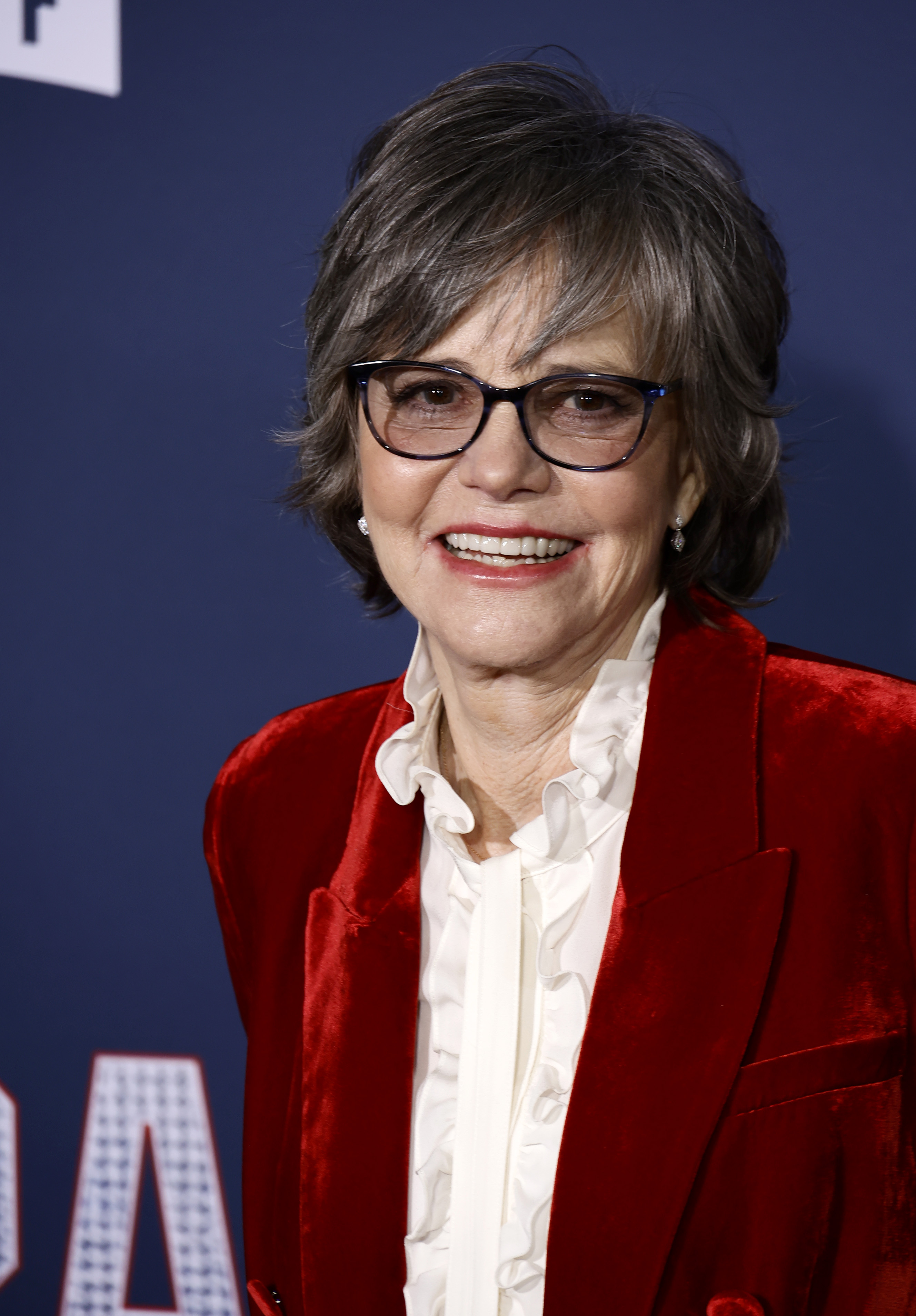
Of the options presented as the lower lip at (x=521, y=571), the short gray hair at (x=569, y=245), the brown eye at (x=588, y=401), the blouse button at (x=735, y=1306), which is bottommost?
the blouse button at (x=735, y=1306)

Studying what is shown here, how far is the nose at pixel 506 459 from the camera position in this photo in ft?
3.43

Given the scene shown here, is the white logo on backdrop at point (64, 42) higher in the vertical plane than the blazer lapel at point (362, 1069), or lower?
higher

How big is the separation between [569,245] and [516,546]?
0.26m

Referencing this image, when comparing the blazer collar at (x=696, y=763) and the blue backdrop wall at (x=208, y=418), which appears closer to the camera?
the blazer collar at (x=696, y=763)

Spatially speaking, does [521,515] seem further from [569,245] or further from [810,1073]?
[810,1073]

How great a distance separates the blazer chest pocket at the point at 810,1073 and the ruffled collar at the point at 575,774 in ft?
0.81

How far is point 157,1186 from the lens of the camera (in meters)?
1.91

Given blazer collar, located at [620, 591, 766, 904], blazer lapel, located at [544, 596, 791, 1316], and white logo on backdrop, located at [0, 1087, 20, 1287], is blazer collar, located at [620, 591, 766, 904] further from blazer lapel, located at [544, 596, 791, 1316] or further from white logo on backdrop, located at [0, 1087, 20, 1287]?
white logo on backdrop, located at [0, 1087, 20, 1287]

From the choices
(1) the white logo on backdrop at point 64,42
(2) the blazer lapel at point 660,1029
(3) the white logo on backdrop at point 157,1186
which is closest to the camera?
(2) the blazer lapel at point 660,1029

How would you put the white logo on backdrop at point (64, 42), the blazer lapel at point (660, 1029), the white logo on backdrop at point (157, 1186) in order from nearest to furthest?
the blazer lapel at point (660, 1029)
the white logo on backdrop at point (64, 42)
the white logo on backdrop at point (157, 1186)

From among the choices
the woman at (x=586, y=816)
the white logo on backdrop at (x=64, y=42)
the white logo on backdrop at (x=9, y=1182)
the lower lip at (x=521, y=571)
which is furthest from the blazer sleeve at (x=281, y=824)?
the white logo on backdrop at (x=64, y=42)

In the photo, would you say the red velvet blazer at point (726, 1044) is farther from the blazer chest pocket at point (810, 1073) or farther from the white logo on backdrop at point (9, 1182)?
the white logo on backdrop at point (9, 1182)

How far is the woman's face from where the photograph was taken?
3.43 feet

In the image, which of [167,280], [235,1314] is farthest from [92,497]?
[235,1314]
